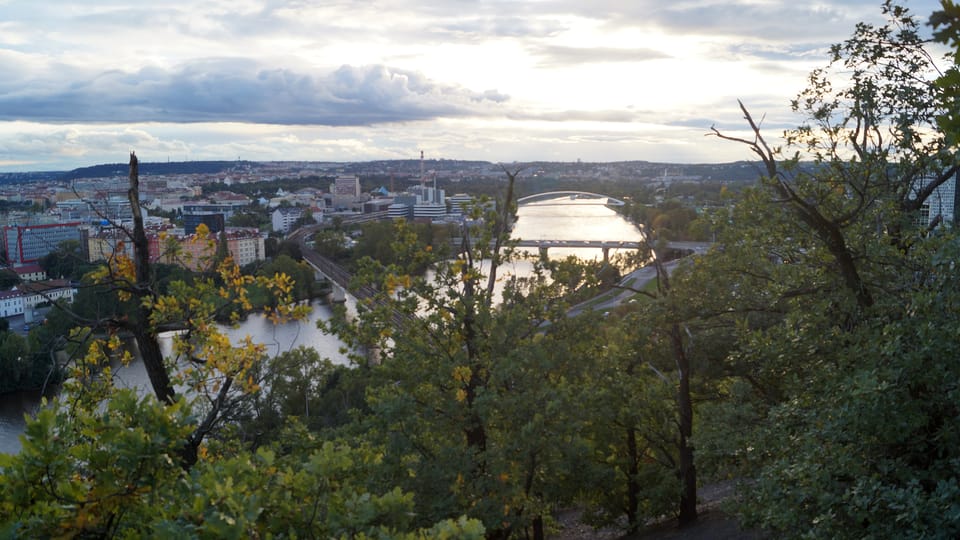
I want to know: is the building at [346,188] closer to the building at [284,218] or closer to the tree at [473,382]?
the building at [284,218]

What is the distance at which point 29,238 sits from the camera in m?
33.8

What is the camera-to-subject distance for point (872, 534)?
3100mm

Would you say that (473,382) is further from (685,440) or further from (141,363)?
(141,363)

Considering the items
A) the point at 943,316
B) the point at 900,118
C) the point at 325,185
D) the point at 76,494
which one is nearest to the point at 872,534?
the point at 943,316

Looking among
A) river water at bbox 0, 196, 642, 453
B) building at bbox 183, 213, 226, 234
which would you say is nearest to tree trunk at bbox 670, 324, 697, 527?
river water at bbox 0, 196, 642, 453

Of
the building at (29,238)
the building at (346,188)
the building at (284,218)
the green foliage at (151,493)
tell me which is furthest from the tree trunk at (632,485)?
the building at (346,188)

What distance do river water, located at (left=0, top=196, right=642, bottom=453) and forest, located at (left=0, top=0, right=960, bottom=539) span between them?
48cm

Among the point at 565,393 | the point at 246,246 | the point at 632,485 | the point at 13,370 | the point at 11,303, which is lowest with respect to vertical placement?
the point at 13,370

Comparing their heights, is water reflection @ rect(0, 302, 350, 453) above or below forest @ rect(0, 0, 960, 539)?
below

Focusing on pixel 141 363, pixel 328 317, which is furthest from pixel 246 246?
pixel 328 317

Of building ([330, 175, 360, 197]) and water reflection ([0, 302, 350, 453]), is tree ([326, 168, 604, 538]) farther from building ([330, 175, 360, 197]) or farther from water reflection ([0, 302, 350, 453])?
building ([330, 175, 360, 197])

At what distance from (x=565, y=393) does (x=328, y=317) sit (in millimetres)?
9707

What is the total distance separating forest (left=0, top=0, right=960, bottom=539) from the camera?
93.7 inches

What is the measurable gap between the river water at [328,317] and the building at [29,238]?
564 inches
